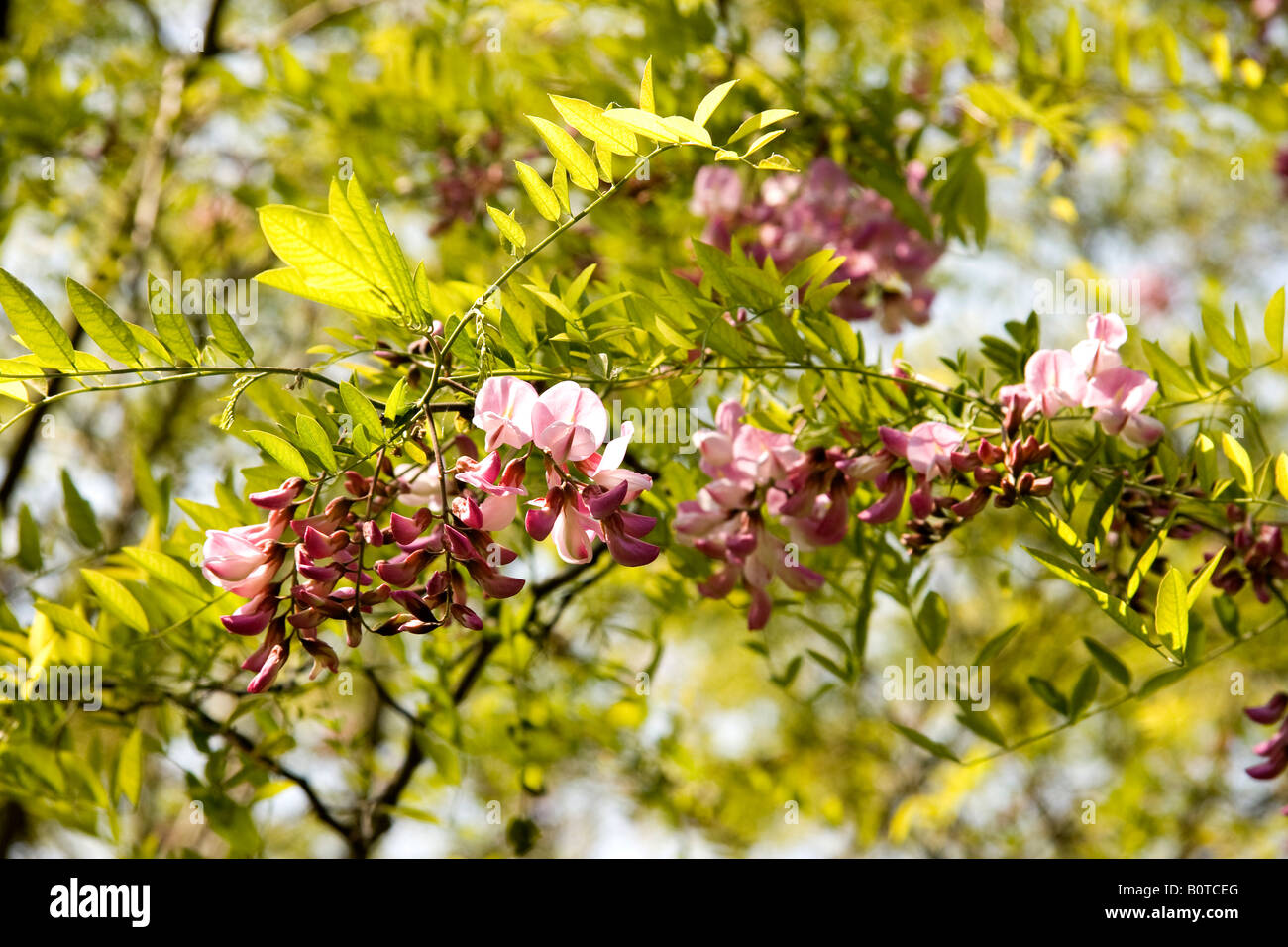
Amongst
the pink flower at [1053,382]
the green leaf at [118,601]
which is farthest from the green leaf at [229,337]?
the pink flower at [1053,382]

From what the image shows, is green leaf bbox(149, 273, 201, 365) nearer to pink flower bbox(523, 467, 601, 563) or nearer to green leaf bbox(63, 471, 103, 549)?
pink flower bbox(523, 467, 601, 563)

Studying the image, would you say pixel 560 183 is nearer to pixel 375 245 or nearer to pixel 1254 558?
pixel 375 245

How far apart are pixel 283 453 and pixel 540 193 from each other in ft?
0.85

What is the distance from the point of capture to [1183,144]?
1896mm

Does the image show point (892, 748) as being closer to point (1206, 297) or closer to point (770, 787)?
point (770, 787)

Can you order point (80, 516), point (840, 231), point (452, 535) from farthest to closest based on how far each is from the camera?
point (840, 231) < point (80, 516) < point (452, 535)

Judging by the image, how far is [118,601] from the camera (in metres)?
1.06

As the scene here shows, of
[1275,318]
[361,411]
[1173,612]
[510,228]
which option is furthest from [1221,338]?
[361,411]

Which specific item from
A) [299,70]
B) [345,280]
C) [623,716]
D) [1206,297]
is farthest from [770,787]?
[345,280]

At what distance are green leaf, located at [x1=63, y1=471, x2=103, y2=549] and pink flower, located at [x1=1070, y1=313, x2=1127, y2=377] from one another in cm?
110

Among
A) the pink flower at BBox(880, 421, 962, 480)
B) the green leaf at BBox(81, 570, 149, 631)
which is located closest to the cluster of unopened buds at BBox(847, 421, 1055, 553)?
the pink flower at BBox(880, 421, 962, 480)

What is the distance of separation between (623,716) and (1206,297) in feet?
3.31

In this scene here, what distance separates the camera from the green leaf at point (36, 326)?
0.74 metres

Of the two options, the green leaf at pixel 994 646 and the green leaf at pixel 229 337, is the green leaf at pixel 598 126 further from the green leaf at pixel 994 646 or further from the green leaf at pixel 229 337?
the green leaf at pixel 994 646
